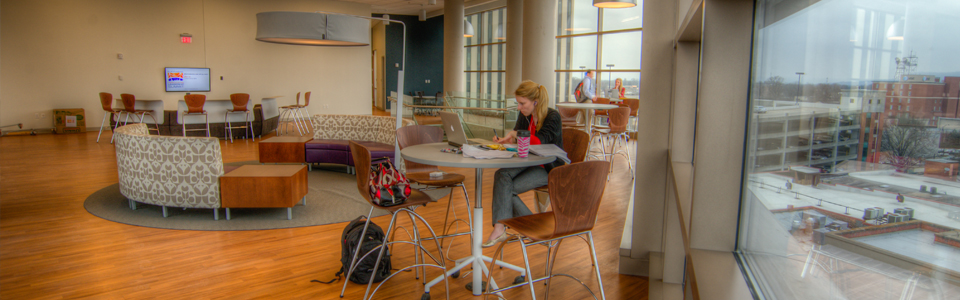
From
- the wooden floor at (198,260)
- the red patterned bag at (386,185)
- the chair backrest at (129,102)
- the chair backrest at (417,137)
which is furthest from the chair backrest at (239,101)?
the red patterned bag at (386,185)

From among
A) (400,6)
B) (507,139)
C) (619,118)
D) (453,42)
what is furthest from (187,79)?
(507,139)

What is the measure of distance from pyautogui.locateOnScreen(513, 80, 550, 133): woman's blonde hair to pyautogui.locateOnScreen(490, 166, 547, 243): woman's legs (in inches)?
16.8

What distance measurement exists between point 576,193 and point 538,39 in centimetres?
828

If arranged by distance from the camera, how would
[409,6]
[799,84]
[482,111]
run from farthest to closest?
[409,6] < [482,111] < [799,84]

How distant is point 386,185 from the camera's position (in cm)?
285

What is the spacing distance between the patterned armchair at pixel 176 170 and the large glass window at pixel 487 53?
11706 millimetres

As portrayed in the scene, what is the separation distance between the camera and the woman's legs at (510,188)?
10.0ft

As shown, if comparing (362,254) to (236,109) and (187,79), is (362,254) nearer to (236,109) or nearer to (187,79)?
(236,109)

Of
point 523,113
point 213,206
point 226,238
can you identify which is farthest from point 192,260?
point 523,113

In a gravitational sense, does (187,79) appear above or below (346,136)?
above

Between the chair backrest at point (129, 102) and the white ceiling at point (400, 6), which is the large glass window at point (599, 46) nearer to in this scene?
the white ceiling at point (400, 6)

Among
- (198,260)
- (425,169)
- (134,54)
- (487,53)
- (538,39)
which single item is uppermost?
(487,53)

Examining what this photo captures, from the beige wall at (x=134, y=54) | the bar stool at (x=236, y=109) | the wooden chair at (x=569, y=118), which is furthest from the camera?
the beige wall at (x=134, y=54)

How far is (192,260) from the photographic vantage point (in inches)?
141
